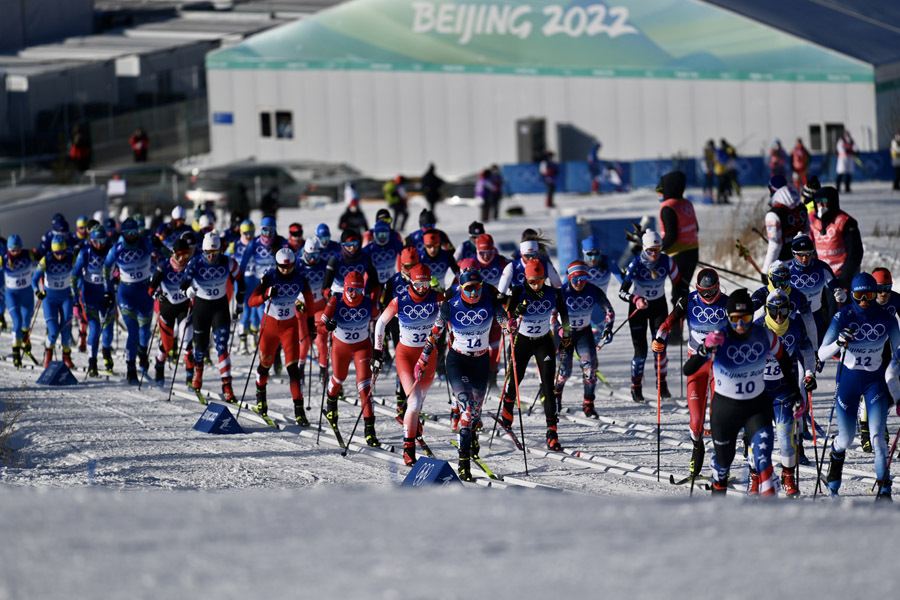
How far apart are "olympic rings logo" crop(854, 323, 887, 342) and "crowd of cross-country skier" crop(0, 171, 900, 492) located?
0.04 feet

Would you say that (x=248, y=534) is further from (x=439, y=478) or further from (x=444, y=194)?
(x=444, y=194)

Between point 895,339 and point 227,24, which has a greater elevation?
point 227,24

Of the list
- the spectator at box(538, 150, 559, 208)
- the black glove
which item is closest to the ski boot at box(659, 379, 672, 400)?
the black glove

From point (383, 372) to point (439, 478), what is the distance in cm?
597

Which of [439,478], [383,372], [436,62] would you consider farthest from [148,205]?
[439,478]

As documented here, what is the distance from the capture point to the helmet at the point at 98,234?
1648 cm

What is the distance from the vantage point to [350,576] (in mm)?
5180

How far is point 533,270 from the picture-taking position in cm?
1248

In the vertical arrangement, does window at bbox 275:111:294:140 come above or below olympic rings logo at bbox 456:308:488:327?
above

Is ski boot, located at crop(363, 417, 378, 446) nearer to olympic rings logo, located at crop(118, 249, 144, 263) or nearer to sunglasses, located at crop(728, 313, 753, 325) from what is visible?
sunglasses, located at crop(728, 313, 753, 325)

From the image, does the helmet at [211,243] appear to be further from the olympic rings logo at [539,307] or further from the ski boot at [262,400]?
the olympic rings logo at [539,307]

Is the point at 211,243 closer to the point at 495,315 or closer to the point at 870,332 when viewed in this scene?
the point at 495,315

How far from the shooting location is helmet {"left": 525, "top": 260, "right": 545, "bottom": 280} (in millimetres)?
12453

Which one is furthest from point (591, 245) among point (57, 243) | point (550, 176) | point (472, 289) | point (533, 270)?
point (550, 176)
